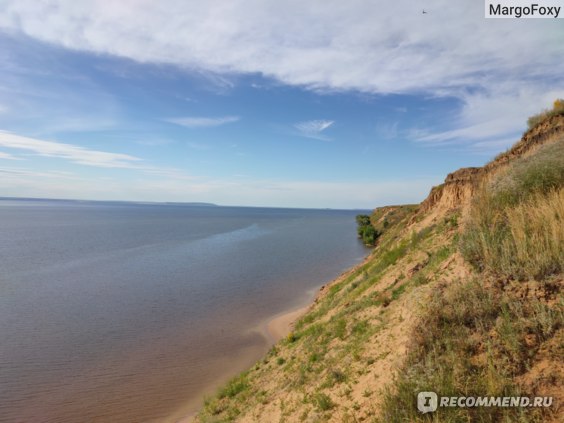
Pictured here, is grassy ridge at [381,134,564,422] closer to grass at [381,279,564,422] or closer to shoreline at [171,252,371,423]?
grass at [381,279,564,422]

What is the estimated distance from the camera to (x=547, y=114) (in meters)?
A: 17.9

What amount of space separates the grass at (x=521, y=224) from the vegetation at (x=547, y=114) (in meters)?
9.79

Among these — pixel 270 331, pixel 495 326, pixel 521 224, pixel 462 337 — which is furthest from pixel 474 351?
pixel 270 331

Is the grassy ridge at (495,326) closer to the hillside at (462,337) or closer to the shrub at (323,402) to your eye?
the hillside at (462,337)

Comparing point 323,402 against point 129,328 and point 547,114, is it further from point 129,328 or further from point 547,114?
point 547,114

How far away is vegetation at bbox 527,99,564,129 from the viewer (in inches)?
681

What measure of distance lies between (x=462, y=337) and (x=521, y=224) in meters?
3.37

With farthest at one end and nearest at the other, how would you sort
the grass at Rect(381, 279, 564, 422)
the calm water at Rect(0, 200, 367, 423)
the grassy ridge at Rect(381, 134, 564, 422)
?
the calm water at Rect(0, 200, 367, 423), the grassy ridge at Rect(381, 134, 564, 422), the grass at Rect(381, 279, 564, 422)

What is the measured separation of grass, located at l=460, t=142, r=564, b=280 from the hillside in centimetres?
3

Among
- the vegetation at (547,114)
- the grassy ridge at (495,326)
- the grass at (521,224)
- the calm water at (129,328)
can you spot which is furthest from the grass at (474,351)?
the vegetation at (547,114)

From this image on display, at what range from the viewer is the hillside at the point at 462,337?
476 centimetres

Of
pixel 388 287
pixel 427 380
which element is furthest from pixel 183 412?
pixel 427 380

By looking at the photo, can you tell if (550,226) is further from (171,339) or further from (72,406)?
(171,339)

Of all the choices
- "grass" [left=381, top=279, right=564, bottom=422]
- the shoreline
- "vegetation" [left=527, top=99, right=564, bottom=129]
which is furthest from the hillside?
"vegetation" [left=527, top=99, right=564, bottom=129]
